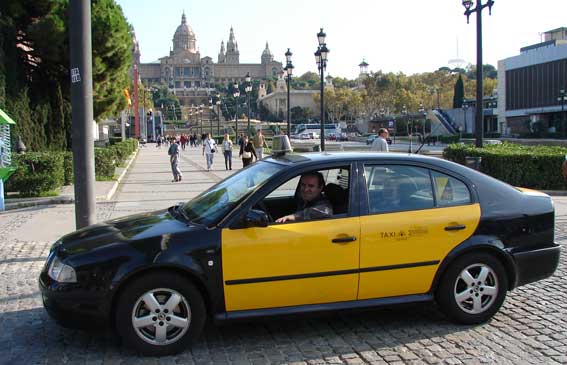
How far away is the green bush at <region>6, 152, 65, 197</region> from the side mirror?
11606 mm

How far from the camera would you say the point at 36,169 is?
15.0 m

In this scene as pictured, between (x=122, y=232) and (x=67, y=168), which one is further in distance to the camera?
(x=67, y=168)

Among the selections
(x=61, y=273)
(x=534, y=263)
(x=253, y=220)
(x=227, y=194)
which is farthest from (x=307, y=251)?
(x=534, y=263)

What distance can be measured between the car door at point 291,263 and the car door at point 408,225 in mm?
151

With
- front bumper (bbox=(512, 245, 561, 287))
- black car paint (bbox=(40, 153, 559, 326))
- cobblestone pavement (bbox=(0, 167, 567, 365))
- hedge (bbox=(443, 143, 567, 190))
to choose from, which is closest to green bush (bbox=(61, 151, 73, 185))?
cobblestone pavement (bbox=(0, 167, 567, 365))

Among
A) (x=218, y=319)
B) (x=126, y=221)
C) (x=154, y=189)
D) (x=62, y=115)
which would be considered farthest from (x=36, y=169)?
(x=218, y=319)

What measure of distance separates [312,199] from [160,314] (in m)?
1.65

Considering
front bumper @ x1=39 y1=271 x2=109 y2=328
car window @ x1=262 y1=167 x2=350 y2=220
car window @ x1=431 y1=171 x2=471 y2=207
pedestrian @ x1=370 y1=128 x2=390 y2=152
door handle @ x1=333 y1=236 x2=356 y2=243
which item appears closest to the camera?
front bumper @ x1=39 y1=271 x2=109 y2=328

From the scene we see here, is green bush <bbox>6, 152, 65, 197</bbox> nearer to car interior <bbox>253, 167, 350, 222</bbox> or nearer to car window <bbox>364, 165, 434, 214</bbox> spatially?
car interior <bbox>253, 167, 350, 222</bbox>

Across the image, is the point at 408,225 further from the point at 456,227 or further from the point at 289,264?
the point at 289,264

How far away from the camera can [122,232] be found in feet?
16.4

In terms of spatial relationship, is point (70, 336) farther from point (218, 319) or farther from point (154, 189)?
point (154, 189)

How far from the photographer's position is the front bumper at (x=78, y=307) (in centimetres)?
446

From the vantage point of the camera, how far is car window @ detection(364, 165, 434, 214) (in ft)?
16.8
